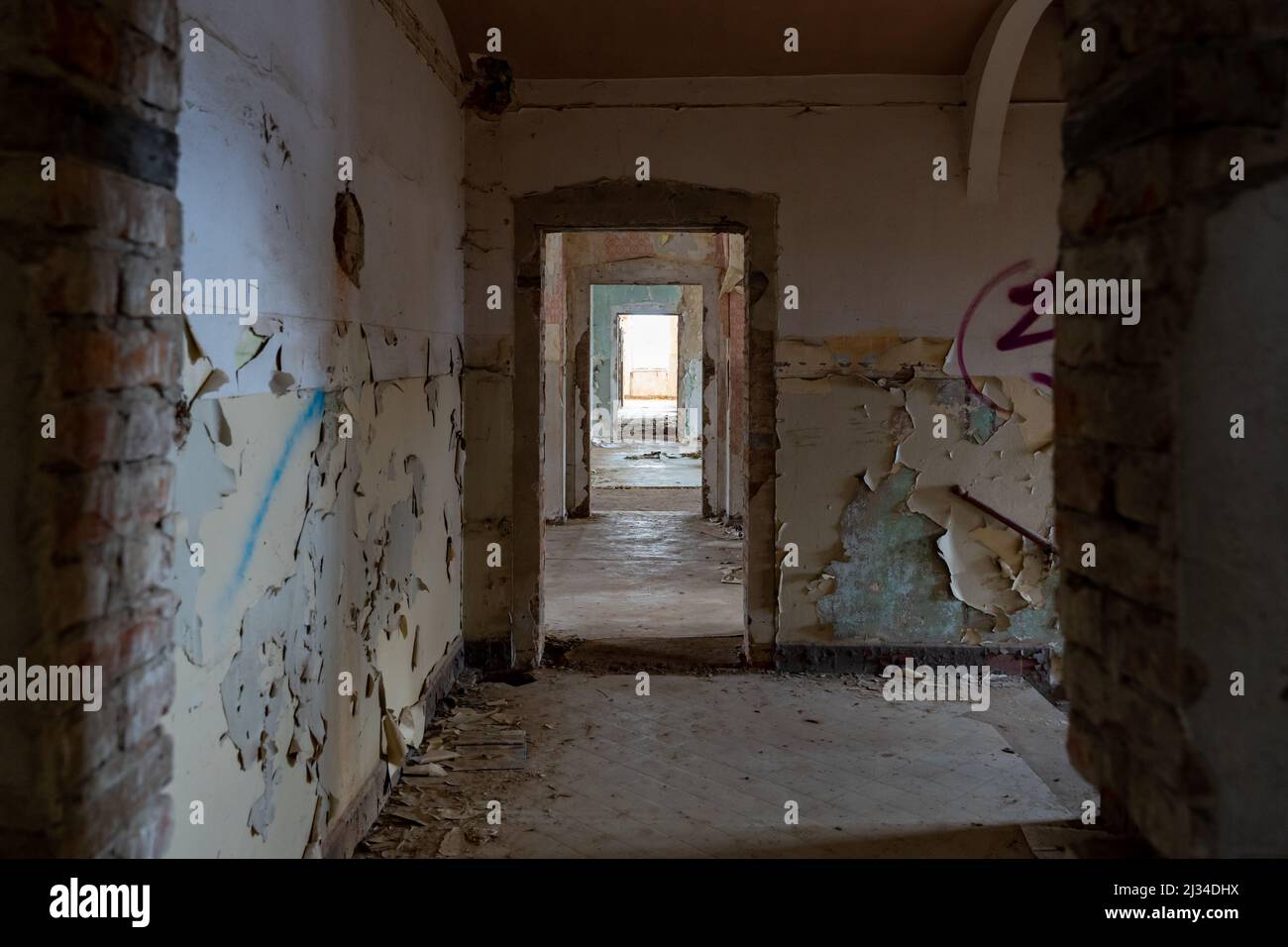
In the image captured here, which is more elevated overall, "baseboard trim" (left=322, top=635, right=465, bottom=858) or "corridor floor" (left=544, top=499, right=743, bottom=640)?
"corridor floor" (left=544, top=499, right=743, bottom=640)

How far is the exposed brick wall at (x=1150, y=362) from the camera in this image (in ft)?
5.16

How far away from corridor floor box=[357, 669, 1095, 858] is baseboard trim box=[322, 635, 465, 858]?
2.0 inches

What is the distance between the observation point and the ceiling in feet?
14.9

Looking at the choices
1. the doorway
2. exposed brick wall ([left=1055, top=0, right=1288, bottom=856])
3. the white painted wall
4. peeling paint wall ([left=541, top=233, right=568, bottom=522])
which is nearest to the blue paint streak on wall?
exposed brick wall ([left=1055, top=0, right=1288, bottom=856])

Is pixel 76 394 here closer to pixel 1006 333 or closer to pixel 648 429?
pixel 1006 333

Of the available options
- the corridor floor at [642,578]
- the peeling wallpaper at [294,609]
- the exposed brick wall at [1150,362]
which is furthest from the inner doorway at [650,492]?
the exposed brick wall at [1150,362]

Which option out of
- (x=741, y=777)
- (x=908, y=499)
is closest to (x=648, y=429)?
(x=908, y=499)

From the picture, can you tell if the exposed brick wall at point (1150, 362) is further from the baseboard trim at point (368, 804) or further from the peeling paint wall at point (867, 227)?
the peeling paint wall at point (867, 227)

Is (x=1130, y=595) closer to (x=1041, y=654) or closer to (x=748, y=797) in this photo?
(x=748, y=797)

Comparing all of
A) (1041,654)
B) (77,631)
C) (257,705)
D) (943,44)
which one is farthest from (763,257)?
(77,631)

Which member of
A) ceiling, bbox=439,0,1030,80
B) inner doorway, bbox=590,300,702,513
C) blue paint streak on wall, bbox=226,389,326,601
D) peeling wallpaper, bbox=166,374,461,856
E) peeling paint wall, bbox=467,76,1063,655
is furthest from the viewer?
inner doorway, bbox=590,300,702,513

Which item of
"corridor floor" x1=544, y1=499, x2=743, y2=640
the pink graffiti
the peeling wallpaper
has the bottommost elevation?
"corridor floor" x1=544, y1=499, x2=743, y2=640

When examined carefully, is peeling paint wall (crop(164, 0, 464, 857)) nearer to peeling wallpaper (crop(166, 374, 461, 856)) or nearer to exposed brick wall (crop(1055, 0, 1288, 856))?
peeling wallpaper (crop(166, 374, 461, 856))

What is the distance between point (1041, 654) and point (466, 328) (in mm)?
3322
